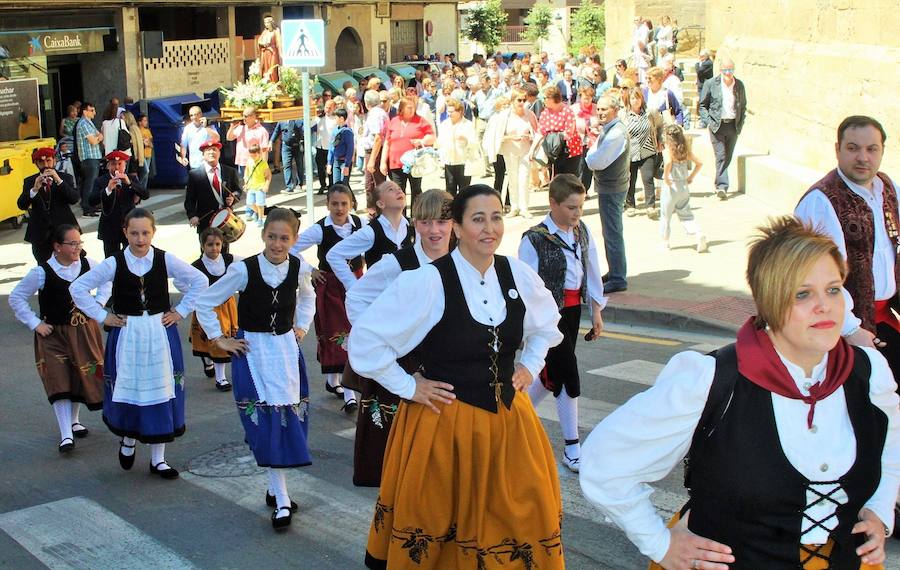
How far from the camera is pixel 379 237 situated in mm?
8352

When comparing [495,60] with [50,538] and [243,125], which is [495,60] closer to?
[243,125]

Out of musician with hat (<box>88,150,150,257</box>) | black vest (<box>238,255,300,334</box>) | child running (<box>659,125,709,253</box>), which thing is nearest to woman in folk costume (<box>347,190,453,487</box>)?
black vest (<box>238,255,300,334</box>)

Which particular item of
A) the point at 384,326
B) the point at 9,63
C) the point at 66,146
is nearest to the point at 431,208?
the point at 384,326

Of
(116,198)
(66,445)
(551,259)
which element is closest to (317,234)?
(66,445)

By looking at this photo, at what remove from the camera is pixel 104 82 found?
26.5 meters

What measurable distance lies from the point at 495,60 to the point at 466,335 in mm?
35985

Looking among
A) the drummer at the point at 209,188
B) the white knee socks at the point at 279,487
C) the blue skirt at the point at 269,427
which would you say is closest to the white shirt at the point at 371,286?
the blue skirt at the point at 269,427

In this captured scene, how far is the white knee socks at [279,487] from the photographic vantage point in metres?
6.69

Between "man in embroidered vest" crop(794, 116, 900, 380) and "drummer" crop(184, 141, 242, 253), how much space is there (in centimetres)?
791

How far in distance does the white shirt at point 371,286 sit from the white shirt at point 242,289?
0.86m

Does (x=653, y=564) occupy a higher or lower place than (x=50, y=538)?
higher

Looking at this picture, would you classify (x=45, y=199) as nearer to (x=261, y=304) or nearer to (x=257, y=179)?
(x=257, y=179)

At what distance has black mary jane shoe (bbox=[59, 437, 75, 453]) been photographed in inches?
325

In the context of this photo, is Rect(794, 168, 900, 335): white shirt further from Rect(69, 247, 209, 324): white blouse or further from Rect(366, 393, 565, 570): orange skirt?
Rect(69, 247, 209, 324): white blouse
